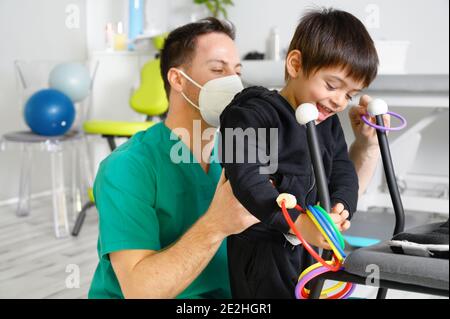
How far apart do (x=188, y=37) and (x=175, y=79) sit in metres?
0.08

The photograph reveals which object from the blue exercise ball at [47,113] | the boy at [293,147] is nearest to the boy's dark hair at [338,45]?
the boy at [293,147]

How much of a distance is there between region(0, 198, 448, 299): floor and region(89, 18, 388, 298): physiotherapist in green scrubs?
3.24 feet

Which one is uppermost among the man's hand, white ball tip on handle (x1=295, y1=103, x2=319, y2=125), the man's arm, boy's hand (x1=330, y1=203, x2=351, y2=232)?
white ball tip on handle (x1=295, y1=103, x2=319, y2=125)

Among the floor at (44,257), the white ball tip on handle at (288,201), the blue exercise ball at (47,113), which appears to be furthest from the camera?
the blue exercise ball at (47,113)

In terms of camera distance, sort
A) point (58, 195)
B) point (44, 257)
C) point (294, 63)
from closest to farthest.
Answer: point (294, 63) → point (44, 257) → point (58, 195)

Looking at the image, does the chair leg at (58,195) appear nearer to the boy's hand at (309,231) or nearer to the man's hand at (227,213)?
the man's hand at (227,213)

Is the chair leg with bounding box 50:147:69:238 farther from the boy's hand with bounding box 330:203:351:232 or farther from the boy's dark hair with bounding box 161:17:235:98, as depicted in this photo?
the boy's hand with bounding box 330:203:351:232

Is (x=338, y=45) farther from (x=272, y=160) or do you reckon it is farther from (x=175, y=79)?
(x=175, y=79)

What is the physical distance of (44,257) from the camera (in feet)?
8.74

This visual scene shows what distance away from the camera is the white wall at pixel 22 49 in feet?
7.90

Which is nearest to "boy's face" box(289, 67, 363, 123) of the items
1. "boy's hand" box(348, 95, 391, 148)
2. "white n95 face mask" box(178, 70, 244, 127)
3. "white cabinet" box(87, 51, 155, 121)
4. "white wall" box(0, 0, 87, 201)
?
"boy's hand" box(348, 95, 391, 148)

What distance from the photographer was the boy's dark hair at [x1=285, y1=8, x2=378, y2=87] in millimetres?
771

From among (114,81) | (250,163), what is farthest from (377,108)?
(114,81)

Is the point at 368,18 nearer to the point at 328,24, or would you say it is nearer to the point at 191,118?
the point at 328,24
